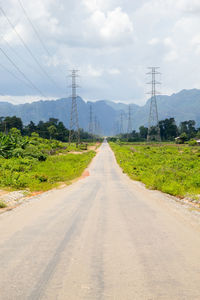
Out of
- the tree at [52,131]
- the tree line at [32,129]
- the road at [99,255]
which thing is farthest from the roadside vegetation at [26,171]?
the tree at [52,131]

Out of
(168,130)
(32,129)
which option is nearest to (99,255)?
(32,129)

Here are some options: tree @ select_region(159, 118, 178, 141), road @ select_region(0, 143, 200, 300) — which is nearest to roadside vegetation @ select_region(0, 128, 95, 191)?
road @ select_region(0, 143, 200, 300)

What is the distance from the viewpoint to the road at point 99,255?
4402 millimetres

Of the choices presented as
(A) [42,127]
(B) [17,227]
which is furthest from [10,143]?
(A) [42,127]

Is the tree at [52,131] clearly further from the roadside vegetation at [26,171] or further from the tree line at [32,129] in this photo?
the roadside vegetation at [26,171]

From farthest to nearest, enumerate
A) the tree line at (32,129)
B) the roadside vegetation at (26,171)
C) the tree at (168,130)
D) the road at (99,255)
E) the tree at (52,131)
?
1. the tree at (168,130)
2. the tree at (52,131)
3. the tree line at (32,129)
4. the roadside vegetation at (26,171)
5. the road at (99,255)

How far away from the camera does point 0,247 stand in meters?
6.48

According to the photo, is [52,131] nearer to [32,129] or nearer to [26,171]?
[32,129]

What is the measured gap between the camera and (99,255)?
19.5 feet

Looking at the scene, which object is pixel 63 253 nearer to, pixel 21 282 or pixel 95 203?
pixel 21 282

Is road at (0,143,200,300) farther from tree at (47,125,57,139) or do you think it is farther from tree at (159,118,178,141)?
tree at (159,118,178,141)

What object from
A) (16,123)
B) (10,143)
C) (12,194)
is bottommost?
(12,194)

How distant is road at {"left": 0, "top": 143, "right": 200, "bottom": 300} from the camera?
14.4ft

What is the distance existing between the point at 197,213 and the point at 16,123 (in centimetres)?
11607
